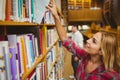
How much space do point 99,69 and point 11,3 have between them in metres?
1.07

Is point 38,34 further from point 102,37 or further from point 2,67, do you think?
point 2,67

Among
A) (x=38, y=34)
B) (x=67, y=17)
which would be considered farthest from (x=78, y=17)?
(x=38, y=34)

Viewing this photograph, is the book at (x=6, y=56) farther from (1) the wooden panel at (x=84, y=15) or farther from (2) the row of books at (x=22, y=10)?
(1) the wooden panel at (x=84, y=15)

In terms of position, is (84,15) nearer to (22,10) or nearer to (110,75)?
(110,75)

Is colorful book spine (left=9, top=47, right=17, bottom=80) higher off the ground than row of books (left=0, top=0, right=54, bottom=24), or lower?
lower

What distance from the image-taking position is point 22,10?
1627 millimetres

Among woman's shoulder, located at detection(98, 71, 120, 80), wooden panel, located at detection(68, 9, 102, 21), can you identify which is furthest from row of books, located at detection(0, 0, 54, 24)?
wooden panel, located at detection(68, 9, 102, 21)

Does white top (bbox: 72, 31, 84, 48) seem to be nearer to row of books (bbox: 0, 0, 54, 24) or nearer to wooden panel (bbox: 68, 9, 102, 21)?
row of books (bbox: 0, 0, 54, 24)

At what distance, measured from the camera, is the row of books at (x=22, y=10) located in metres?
1.24

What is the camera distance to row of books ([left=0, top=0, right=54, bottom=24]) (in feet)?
4.06

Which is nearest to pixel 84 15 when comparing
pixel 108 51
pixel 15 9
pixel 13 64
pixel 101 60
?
pixel 101 60

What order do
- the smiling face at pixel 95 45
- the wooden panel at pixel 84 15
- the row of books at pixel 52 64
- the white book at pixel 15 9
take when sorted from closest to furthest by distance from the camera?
the white book at pixel 15 9 < the smiling face at pixel 95 45 < the row of books at pixel 52 64 < the wooden panel at pixel 84 15

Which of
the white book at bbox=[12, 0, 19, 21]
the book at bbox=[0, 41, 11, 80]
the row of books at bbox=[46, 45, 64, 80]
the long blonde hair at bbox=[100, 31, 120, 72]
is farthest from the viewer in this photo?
the row of books at bbox=[46, 45, 64, 80]

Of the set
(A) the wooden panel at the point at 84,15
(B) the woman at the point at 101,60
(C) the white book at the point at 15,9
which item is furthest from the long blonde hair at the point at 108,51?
(A) the wooden panel at the point at 84,15
